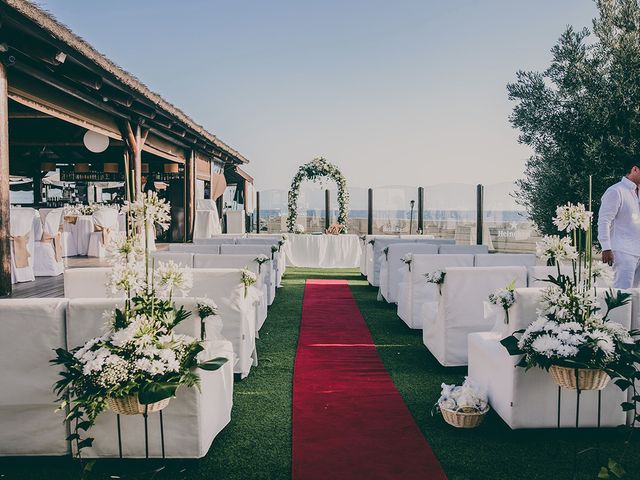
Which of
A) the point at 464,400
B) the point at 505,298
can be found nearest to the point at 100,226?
the point at 464,400

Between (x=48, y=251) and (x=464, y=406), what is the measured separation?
7.25 metres

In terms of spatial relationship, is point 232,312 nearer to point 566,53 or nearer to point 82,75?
point 82,75

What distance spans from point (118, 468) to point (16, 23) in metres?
4.20

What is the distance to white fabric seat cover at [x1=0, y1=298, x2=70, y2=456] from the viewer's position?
9.20 ft

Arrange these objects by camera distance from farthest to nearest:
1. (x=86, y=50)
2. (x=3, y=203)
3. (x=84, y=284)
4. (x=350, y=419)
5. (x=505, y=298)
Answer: (x=86, y=50), (x=3, y=203), (x=84, y=284), (x=350, y=419), (x=505, y=298)

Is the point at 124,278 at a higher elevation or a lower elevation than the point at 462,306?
higher

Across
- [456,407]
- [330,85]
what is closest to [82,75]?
[456,407]

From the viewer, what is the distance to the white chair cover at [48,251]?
8.41m

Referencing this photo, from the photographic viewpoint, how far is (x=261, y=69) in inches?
703

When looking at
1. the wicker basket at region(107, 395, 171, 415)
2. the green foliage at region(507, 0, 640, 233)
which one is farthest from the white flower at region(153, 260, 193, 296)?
the green foliage at region(507, 0, 640, 233)

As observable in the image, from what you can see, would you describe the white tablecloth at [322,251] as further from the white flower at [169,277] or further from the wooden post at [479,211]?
the white flower at [169,277]

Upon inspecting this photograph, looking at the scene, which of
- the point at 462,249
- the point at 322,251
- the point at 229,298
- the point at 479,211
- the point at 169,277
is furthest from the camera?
the point at 479,211

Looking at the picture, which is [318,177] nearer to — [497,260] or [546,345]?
[497,260]

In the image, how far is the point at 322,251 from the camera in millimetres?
13383
